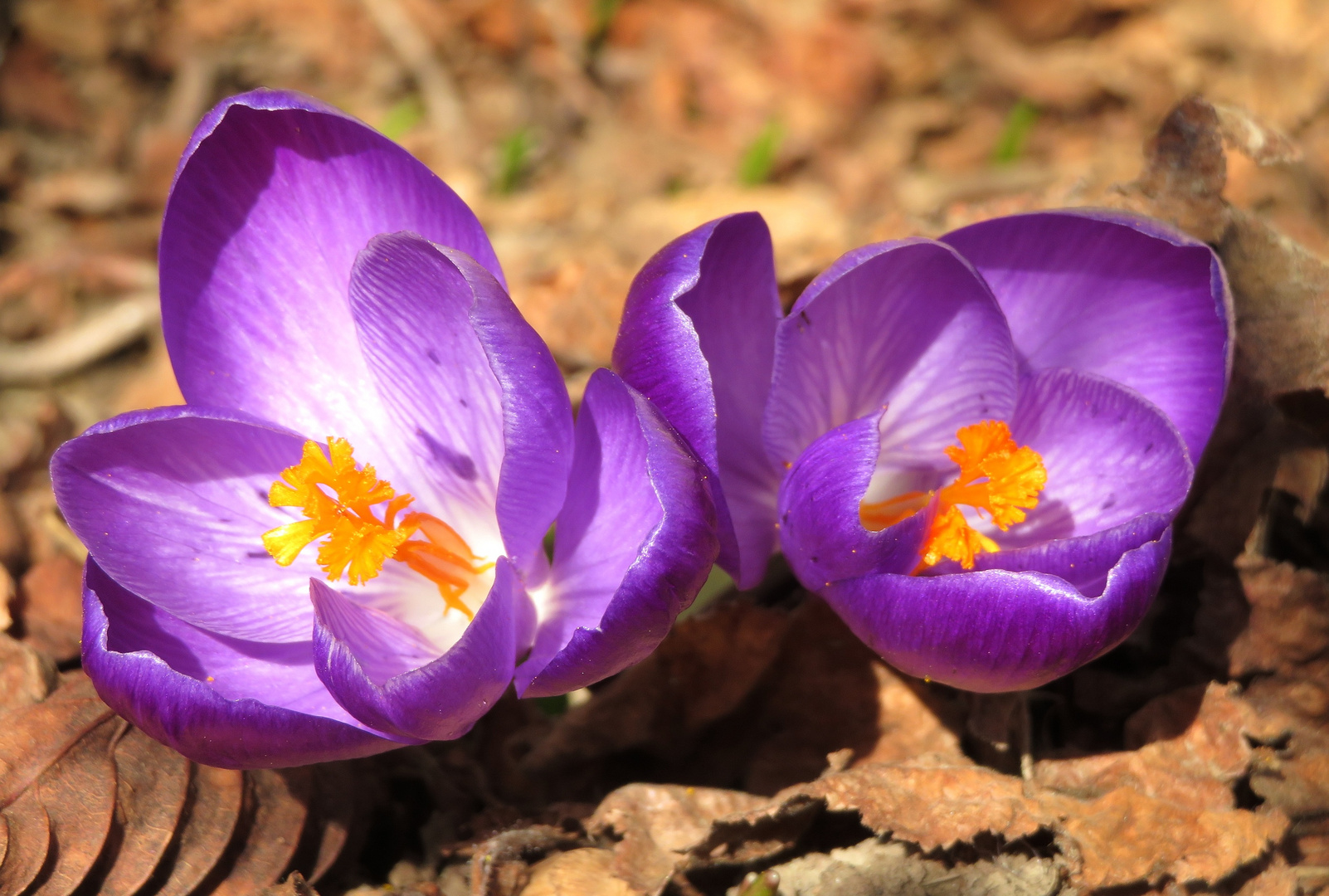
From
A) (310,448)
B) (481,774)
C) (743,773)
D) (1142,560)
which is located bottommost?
(743,773)

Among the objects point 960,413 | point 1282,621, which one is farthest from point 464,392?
point 1282,621

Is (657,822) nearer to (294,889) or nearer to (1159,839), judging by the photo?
(294,889)

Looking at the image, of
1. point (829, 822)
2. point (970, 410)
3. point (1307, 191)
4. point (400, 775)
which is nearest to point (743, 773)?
point (829, 822)

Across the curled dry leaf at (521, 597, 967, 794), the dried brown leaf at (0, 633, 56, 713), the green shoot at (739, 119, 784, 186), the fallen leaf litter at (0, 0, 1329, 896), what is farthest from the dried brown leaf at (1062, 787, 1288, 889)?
the green shoot at (739, 119, 784, 186)

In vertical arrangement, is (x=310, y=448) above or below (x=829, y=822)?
above

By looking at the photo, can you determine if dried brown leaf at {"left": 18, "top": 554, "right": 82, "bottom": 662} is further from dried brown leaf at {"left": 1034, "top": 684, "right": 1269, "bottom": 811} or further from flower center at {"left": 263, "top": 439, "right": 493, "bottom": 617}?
dried brown leaf at {"left": 1034, "top": 684, "right": 1269, "bottom": 811}

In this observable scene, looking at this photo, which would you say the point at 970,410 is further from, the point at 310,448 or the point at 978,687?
the point at 310,448
